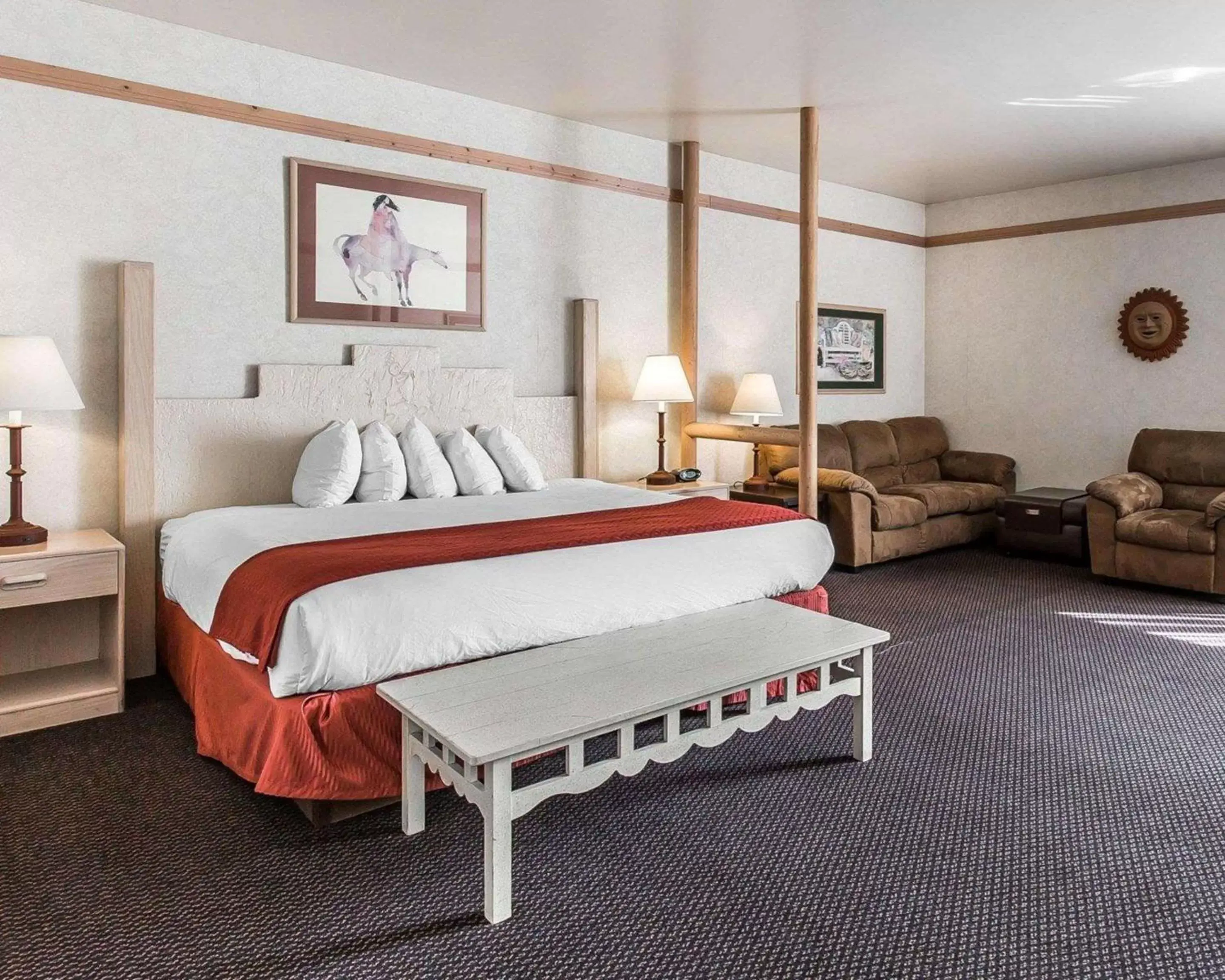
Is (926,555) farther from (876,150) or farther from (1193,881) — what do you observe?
(1193,881)

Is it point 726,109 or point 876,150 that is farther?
point 876,150

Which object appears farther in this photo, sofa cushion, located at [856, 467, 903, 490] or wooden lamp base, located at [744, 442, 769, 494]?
sofa cushion, located at [856, 467, 903, 490]

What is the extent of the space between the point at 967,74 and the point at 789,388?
2.57m

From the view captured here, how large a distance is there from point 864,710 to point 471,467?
2.14m

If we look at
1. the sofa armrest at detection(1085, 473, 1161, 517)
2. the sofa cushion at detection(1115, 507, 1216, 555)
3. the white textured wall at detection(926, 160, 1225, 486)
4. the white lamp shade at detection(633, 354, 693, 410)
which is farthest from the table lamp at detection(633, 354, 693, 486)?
the white textured wall at detection(926, 160, 1225, 486)

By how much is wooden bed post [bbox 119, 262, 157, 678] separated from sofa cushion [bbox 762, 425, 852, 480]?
380 cm

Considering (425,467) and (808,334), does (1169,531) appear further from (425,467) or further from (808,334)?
(425,467)

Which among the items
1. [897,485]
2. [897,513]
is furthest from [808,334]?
[897,485]

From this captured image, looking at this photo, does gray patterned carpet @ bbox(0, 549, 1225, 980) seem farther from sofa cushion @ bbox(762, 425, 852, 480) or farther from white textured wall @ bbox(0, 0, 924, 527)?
sofa cushion @ bbox(762, 425, 852, 480)

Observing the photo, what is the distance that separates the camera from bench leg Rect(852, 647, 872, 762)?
2.78 metres

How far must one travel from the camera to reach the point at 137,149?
362 cm

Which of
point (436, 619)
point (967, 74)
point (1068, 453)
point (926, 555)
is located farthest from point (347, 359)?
point (1068, 453)

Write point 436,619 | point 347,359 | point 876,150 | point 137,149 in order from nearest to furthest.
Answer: point 436,619 → point 137,149 → point 347,359 → point 876,150

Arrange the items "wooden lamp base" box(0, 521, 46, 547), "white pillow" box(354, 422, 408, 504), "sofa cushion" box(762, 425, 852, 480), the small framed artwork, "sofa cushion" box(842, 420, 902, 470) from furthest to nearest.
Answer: the small framed artwork → "sofa cushion" box(842, 420, 902, 470) → "sofa cushion" box(762, 425, 852, 480) → "white pillow" box(354, 422, 408, 504) → "wooden lamp base" box(0, 521, 46, 547)
